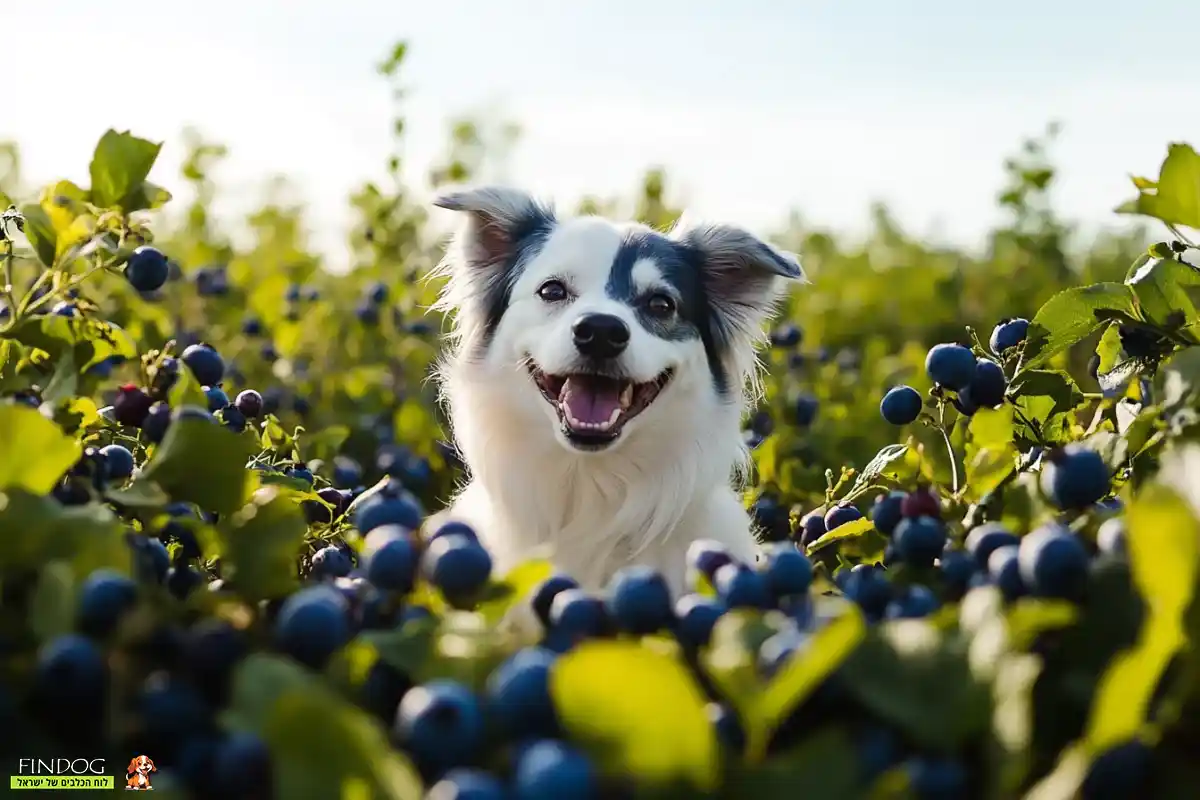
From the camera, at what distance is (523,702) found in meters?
1.06

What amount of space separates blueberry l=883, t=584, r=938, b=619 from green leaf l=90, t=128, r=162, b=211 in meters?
1.66

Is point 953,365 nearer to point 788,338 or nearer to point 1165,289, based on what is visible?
point 1165,289

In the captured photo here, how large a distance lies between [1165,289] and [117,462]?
1844 mm

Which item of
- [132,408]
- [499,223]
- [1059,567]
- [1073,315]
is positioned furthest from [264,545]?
[499,223]

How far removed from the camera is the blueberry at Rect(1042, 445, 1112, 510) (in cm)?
154

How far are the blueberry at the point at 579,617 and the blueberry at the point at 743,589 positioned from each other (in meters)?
0.15

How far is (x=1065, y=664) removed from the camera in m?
1.19

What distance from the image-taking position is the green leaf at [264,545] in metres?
1.47

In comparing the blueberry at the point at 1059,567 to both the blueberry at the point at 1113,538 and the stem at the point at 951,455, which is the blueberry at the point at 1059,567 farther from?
the stem at the point at 951,455

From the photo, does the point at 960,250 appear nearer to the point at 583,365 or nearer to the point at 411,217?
the point at 411,217

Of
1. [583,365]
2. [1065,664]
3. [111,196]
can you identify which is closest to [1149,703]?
[1065,664]

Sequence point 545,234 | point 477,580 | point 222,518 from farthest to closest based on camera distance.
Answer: point 545,234, point 222,518, point 477,580

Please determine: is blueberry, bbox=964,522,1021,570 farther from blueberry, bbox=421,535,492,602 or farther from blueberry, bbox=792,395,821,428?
blueberry, bbox=792,395,821,428

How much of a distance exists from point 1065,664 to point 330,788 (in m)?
0.74
